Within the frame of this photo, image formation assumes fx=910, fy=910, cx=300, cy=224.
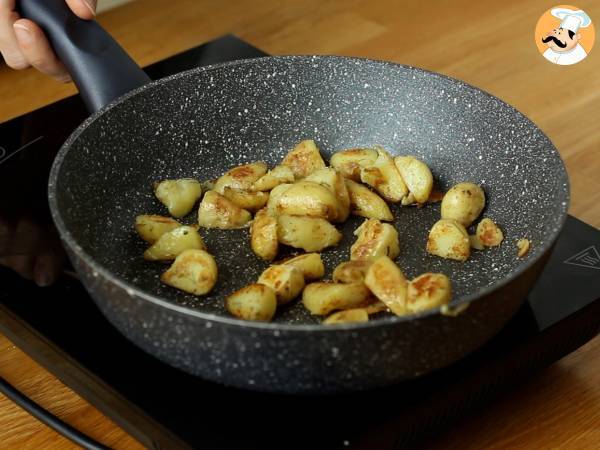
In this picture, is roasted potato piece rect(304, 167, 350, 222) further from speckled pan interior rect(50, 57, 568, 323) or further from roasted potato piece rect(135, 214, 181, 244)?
roasted potato piece rect(135, 214, 181, 244)

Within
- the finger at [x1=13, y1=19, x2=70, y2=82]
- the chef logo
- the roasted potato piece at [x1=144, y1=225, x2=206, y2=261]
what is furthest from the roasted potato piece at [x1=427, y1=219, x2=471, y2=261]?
the chef logo

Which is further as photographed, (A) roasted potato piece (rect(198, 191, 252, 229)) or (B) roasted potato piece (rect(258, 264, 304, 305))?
(A) roasted potato piece (rect(198, 191, 252, 229))

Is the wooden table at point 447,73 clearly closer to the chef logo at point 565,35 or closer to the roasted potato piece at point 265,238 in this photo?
the chef logo at point 565,35

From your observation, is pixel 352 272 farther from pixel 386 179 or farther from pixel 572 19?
pixel 572 19

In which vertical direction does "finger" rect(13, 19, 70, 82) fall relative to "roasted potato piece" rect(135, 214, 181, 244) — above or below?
above

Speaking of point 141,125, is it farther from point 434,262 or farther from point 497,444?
point 497,444

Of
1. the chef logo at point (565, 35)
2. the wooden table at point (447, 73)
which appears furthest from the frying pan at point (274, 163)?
the chef logo at point (565, 35)

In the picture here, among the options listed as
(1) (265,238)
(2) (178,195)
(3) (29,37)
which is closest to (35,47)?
(3) (29,37)

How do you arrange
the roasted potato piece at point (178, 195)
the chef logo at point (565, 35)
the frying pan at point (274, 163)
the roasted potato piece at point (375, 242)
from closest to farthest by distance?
the frying pan at point (274, 163)
the roasted potato piece at point (375, 242)
the roasted potato piece at point (178, 195)
the chef logo at point (565, 35)
